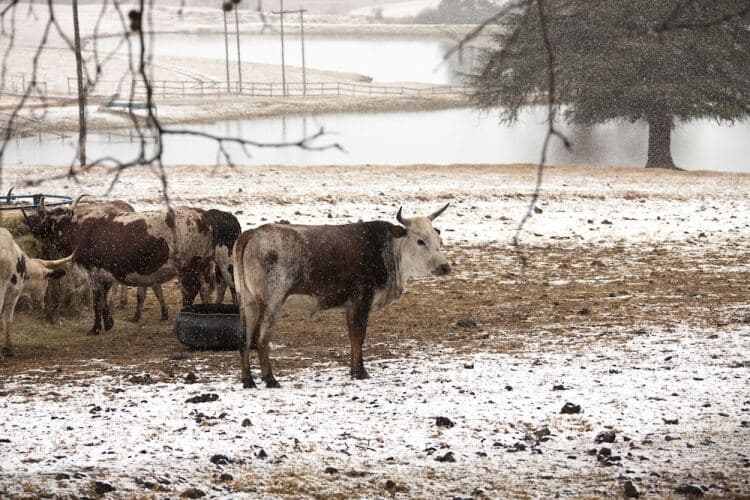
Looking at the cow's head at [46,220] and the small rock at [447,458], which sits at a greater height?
the cow's head at [46,220]

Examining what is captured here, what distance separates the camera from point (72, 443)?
8141mm

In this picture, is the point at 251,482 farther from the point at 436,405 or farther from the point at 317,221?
the point at 317,221

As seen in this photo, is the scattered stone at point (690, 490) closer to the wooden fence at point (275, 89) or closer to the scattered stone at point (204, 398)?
the scattered stone at point (204, 398)

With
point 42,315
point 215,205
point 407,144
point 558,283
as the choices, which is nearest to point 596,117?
point 407,144

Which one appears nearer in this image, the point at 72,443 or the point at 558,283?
the point at 72,443

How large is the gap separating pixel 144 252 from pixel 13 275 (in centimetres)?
152

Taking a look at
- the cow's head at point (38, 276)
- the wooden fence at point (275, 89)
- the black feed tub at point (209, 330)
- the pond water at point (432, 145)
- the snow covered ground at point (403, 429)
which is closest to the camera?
the snow covered ground at point (403, 429)

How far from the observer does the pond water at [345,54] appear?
389 feet

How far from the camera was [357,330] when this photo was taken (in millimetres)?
10180

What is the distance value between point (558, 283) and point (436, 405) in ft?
21.9

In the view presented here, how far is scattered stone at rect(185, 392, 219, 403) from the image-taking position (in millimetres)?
9180

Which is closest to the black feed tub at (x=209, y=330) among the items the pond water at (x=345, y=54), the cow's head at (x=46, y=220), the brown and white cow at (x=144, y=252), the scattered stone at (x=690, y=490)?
the brown and white cow at (x=144, y=252)

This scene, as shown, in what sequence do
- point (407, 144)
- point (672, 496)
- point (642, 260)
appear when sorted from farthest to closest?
point (407, 144), point (642, 260), point (672, 496)

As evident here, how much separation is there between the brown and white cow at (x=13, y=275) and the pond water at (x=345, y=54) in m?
85.8
